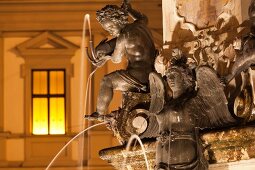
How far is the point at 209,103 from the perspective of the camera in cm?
752

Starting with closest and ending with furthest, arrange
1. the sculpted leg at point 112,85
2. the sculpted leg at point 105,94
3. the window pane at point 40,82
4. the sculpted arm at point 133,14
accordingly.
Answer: the sculpted leg at point 112,85 → the sculpted leg at point 105,94 → the sculpted arm at point 133,14 → the window pane at point 40,82

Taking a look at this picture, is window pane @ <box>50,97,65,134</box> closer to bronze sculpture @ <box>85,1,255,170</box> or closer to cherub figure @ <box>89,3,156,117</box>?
cherub figure @ <box>89,3,156,117</box>

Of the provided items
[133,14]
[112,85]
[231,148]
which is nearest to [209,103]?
[231,148]

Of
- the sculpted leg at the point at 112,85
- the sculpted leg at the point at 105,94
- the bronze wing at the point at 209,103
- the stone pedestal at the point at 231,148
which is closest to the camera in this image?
the stone pedestal at the point at 231,148

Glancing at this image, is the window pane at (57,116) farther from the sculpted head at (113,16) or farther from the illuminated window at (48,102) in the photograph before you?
the sculpted head at (113,16)

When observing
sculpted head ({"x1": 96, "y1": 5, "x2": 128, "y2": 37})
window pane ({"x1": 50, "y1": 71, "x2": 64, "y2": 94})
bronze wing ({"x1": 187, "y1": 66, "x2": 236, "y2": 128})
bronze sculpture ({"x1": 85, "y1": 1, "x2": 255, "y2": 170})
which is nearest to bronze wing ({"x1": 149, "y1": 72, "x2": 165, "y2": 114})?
bronze sculpture ({"x1": 85, "y1": 1, "x2": 255, "y2": 170})

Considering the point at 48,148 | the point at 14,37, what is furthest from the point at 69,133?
the point at 14,37

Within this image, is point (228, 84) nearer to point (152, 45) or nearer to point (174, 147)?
point (174, 147)

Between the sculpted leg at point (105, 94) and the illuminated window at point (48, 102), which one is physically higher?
the illuminated window at point (48, 102)

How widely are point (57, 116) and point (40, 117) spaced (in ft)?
1.51

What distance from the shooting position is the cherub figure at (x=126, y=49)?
852 centimetres

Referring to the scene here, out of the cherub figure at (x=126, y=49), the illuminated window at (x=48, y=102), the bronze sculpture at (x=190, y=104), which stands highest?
the illuminated window at (x=48, y=102)

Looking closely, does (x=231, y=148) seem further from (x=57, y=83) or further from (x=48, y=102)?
(x=57, y=83)

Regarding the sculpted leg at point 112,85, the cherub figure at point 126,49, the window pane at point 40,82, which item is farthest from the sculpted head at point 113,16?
the window pane at point 40,82
